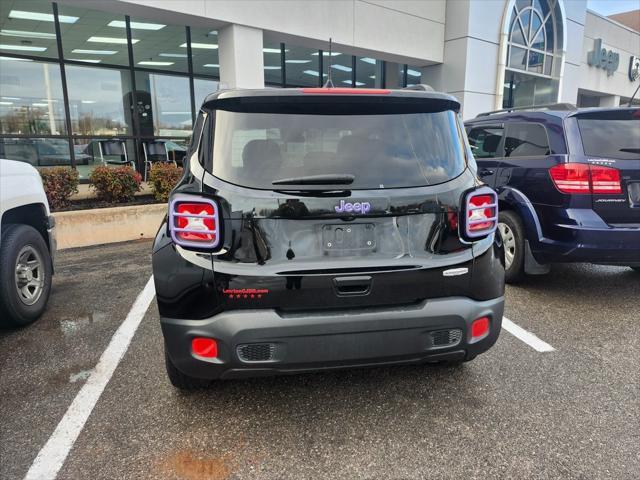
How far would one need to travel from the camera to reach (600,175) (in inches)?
156

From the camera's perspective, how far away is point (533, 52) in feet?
50.2

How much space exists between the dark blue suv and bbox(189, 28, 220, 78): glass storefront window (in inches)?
389

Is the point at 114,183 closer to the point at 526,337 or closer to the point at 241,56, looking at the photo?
the point at 241,56

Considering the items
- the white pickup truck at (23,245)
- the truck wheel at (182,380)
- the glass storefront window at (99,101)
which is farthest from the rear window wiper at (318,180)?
the glass storefront window at (99,101)

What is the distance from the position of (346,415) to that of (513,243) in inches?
120

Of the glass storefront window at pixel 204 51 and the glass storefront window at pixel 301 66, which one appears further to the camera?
the glass storefront window at pixel 301 66

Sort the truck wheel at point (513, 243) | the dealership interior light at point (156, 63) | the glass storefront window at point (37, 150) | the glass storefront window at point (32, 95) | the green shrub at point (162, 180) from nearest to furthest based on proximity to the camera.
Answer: the truck wheel at point (513, 243) → the green shrub at point (162, 180) → the glass storefront window at point (37, 150) → the glass storefront window at point (32, 95) → the dealership interior light at point (156, 63)

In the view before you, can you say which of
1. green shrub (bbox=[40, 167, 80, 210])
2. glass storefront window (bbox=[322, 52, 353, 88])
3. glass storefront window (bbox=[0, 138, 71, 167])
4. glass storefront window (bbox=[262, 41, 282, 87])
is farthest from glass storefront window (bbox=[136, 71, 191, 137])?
green shrub (bbox=[40, 167, 80, 210])

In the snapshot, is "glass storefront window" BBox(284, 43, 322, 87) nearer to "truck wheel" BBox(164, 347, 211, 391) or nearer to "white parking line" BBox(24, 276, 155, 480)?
"white parking line" BBox(24, 276, 155, 480)

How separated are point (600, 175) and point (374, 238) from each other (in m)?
2.82

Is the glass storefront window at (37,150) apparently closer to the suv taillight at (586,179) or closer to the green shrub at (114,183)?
the green shrub at (114,183)

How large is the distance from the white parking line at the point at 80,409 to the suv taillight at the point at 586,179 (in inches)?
157

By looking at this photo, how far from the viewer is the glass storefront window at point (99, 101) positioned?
1144 centimetres

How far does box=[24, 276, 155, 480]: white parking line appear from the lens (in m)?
2.21
